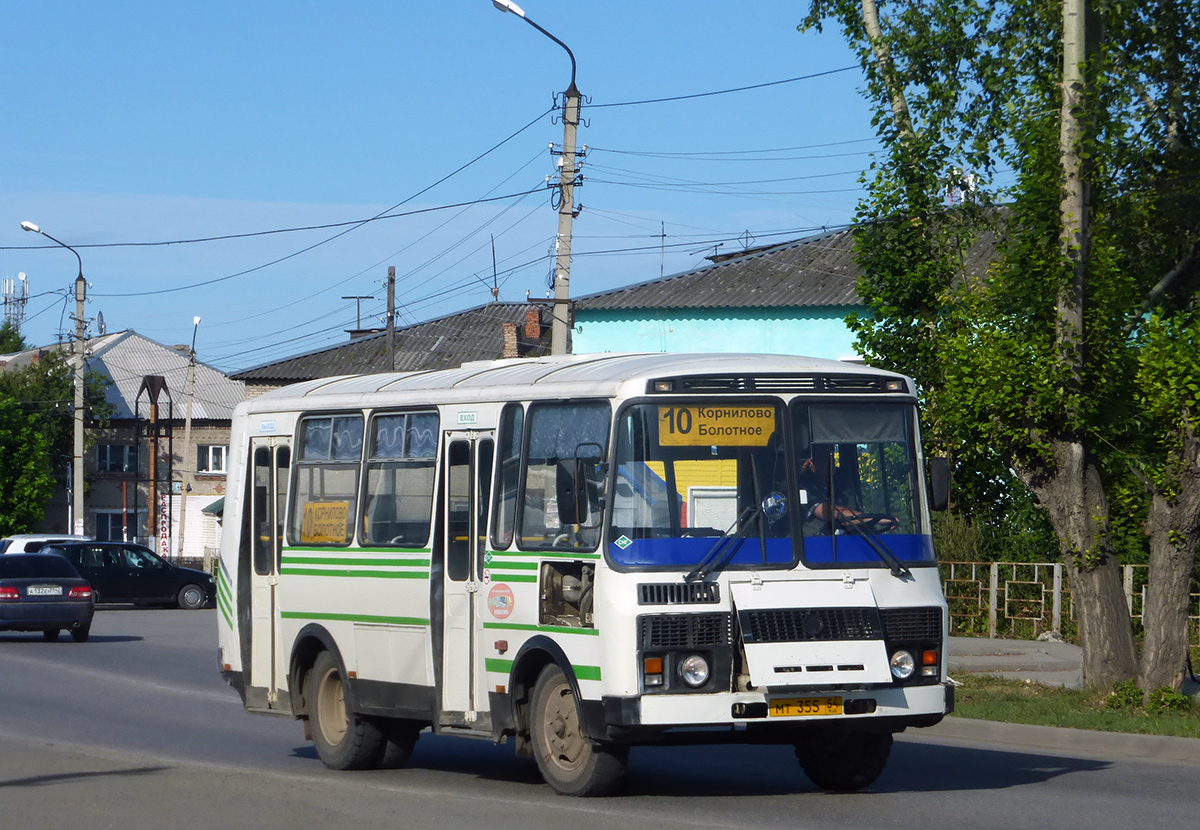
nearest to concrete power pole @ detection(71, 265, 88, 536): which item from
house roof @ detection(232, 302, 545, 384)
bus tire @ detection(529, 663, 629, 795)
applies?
house roof @ detection(232, 302, 545, 384)

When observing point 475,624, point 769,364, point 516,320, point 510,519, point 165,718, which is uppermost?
point 516,320

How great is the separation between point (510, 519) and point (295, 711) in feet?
10.5

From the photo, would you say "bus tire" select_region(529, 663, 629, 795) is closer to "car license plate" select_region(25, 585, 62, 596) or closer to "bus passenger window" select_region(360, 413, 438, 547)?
"bus passenger window" select_region(360, 413, 438, 547)

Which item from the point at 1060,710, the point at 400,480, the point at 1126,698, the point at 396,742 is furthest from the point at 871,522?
the point at 1126,698

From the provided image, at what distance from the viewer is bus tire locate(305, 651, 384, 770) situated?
12.3 metres

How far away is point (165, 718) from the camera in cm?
1644

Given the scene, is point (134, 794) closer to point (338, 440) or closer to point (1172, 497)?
point (338, 440)

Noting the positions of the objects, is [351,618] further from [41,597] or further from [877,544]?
[41,597]

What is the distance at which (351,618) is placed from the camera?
40.5 ft

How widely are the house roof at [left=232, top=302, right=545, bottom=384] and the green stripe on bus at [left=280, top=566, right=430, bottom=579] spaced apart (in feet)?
147

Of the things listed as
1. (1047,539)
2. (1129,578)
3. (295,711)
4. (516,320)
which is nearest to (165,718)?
(295,711)

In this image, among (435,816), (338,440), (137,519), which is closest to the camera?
(435,816)

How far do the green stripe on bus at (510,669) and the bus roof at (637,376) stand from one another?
1.64 metres

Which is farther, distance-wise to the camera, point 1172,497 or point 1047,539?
point 1047,539
